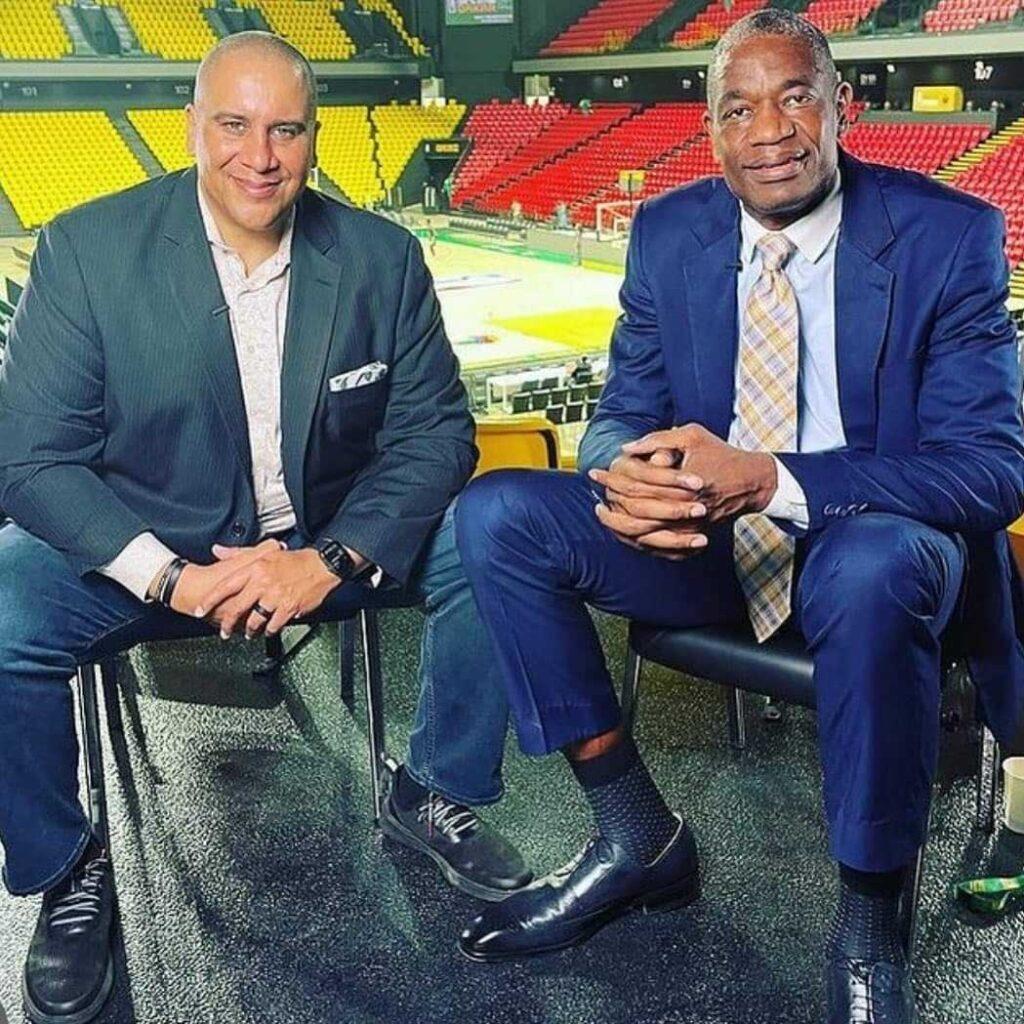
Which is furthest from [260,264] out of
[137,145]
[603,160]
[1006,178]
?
[137,145]

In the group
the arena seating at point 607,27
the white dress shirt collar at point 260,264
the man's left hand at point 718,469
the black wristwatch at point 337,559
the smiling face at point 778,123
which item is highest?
the smiling face at point 778,123

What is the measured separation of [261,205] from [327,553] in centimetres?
46

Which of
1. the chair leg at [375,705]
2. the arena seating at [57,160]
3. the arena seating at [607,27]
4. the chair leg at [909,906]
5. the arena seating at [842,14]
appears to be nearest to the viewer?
the chair leg at [909,906]

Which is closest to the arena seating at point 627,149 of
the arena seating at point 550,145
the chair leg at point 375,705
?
the arena seating at point 550,145

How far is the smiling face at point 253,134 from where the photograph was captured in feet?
5.44

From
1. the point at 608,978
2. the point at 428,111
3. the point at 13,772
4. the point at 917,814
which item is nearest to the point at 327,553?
the point at 13,772

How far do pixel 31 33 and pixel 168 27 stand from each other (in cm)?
174

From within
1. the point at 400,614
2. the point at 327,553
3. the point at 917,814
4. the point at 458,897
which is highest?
the point at 327,553

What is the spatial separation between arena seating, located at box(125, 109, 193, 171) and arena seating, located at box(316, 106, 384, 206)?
5.91 ft

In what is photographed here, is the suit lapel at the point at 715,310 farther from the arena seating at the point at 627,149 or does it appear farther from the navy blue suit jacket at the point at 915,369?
the arena seating at the point at 627,149

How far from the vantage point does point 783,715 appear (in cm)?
226

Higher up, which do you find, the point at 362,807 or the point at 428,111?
the point at 362,807

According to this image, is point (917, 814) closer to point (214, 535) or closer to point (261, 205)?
point (214, 535)

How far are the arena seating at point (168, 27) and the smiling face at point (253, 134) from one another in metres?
16.1
